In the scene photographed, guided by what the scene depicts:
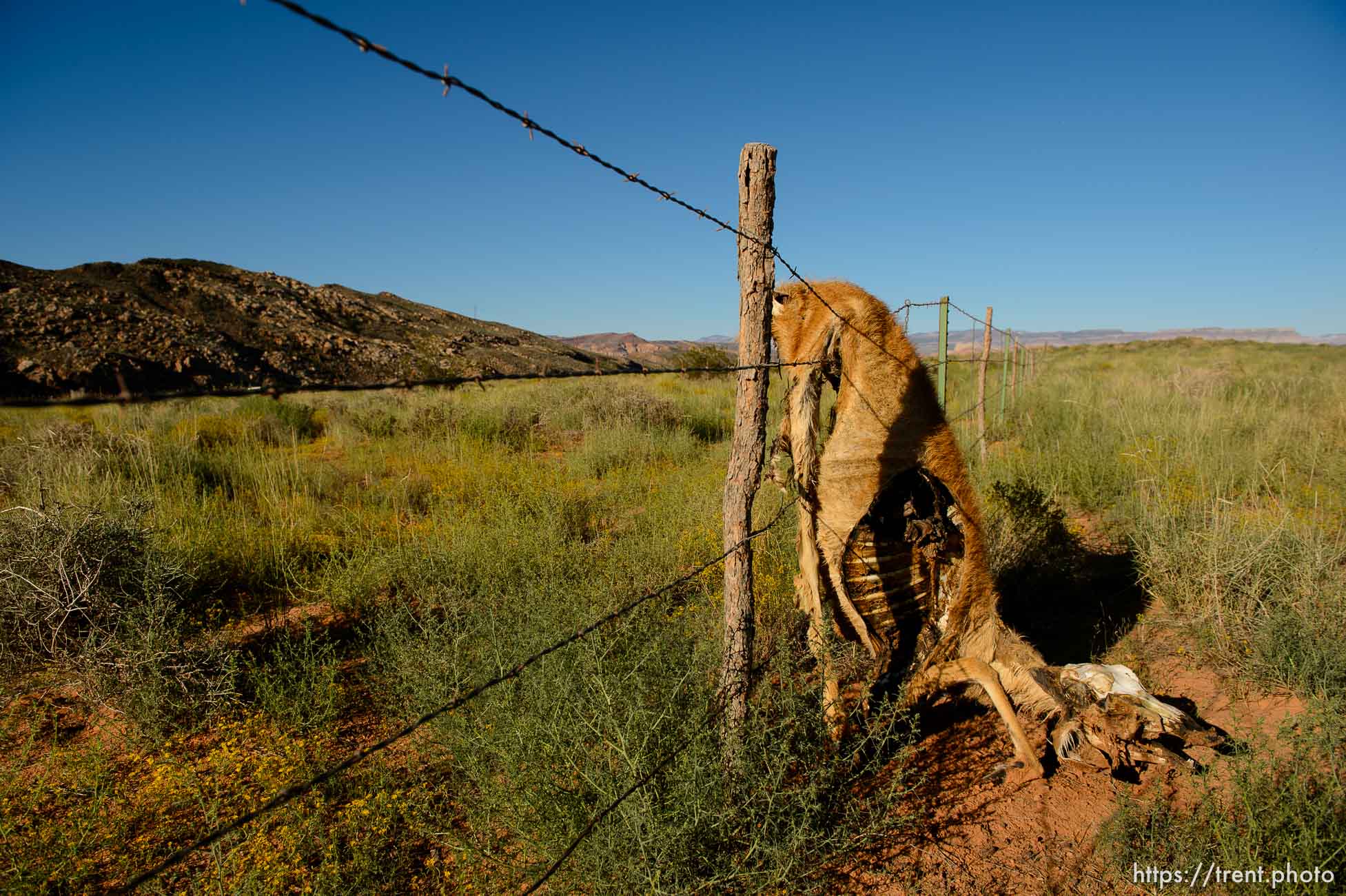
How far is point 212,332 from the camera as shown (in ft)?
24.8

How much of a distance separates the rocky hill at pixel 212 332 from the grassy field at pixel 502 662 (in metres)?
1.01

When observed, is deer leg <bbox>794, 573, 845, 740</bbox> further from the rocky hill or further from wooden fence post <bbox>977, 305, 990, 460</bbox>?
wooden fence post <bbox>977, 305, 990, 460</bbox>

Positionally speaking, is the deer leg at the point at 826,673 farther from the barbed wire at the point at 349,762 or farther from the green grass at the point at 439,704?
the barbed wire at the point at 349,762

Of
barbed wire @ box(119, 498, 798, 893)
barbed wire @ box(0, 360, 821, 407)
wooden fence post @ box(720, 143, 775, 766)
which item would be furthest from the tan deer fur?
barbed wire @ box(0, 360, 821, 407)

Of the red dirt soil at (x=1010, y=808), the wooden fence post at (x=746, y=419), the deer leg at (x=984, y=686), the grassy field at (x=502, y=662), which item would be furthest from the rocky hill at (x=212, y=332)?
the red dirt soil at (x=1010, y=808)

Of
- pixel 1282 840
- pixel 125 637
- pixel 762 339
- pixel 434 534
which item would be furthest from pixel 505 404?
pixel 1282 840

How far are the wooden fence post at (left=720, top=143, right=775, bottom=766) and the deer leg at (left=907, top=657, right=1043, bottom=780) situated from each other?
1103 millimetres

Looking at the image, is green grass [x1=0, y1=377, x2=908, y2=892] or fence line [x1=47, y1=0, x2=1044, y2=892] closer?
fence line [x1=47, y1=0, x2=1044, y2=892]

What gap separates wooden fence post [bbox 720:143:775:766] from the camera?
2.27 meters

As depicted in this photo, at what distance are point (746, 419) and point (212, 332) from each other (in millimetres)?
8072

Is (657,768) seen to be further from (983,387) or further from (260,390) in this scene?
(983,387)

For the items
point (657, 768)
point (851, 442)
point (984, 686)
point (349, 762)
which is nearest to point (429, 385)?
point (349, 762)

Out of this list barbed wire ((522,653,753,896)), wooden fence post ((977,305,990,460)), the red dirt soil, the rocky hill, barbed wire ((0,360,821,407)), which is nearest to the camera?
barbed wire ((0,360,821,407))

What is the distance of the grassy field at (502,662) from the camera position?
2.26 m
